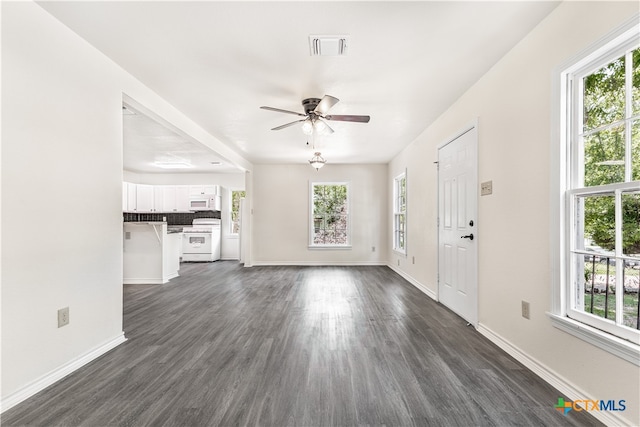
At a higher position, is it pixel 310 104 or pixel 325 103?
pixel 310 104

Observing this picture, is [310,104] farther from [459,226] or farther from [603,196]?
[603,196]

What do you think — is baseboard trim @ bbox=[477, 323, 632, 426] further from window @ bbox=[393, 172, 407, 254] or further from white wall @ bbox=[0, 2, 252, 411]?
window @ bbox=[393, 172, 407, 254]

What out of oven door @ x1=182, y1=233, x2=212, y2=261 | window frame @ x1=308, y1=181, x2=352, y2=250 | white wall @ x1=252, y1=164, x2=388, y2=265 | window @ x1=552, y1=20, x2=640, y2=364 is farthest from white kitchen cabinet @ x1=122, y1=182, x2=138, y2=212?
window @ x1=552, y1=20, x2=640, y2=364

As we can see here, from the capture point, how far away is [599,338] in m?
1.60

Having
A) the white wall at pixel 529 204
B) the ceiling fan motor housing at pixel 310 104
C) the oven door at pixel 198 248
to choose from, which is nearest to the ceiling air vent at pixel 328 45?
the ceiling fan motor housing at pixel 310 104

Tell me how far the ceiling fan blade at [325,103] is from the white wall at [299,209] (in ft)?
14.1

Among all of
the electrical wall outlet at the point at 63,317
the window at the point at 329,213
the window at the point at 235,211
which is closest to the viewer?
the electrical wall outlet at the point at 63,317

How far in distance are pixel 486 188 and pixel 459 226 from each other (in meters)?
0.73

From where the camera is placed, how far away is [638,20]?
1.45 m

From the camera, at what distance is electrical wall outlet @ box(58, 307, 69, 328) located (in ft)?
6.70

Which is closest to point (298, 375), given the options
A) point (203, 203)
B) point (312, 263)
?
point (312, 263)

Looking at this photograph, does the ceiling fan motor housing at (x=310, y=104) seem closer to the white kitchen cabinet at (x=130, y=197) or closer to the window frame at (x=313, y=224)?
the window frame at (x=313, y=224)

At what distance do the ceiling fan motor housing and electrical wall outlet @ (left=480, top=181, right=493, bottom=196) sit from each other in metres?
1.92

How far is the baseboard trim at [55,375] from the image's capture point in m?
1.73
